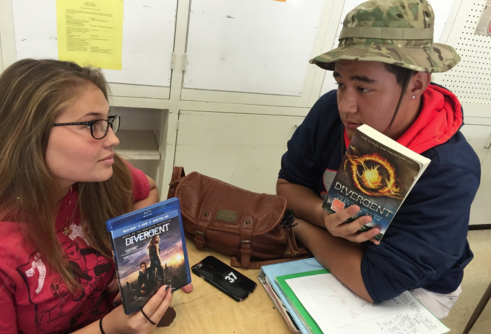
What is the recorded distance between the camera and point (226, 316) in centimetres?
84

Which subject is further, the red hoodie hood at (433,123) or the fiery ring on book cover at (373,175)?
the red hoodie hood at (433,123)

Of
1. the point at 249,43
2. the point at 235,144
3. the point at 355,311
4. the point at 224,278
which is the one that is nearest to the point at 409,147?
the point at 355,311

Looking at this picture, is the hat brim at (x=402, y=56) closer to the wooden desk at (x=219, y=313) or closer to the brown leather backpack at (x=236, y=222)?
the brown leather backpack at (x=236, y=222)

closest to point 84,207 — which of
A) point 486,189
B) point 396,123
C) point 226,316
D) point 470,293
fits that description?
point 226,316

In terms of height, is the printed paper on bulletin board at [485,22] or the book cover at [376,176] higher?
the printed paper on bulletin board at [485,22]

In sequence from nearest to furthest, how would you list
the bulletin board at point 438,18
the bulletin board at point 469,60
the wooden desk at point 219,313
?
the wooden desk at point 219,313 < the bulletin board at point 438,18 < the bulletin board at point 469,60

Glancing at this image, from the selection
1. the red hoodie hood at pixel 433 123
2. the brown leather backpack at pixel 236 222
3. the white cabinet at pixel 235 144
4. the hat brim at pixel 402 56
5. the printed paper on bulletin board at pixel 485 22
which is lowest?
the white cabinet at pixel 235 144

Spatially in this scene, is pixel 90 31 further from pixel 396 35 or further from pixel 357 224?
pixel 357 224

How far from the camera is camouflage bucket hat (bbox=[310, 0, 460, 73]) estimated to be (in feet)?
2.82

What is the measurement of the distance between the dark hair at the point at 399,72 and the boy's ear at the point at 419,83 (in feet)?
0.07

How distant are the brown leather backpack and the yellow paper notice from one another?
896mm

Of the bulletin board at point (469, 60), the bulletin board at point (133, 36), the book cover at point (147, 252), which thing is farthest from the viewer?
the bulletin board at point (469, 60)

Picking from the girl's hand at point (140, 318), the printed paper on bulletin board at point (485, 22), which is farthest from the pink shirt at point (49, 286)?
the printed paper on bulletin board at point (485, 22)

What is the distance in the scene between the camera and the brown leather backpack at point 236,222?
0.98m
